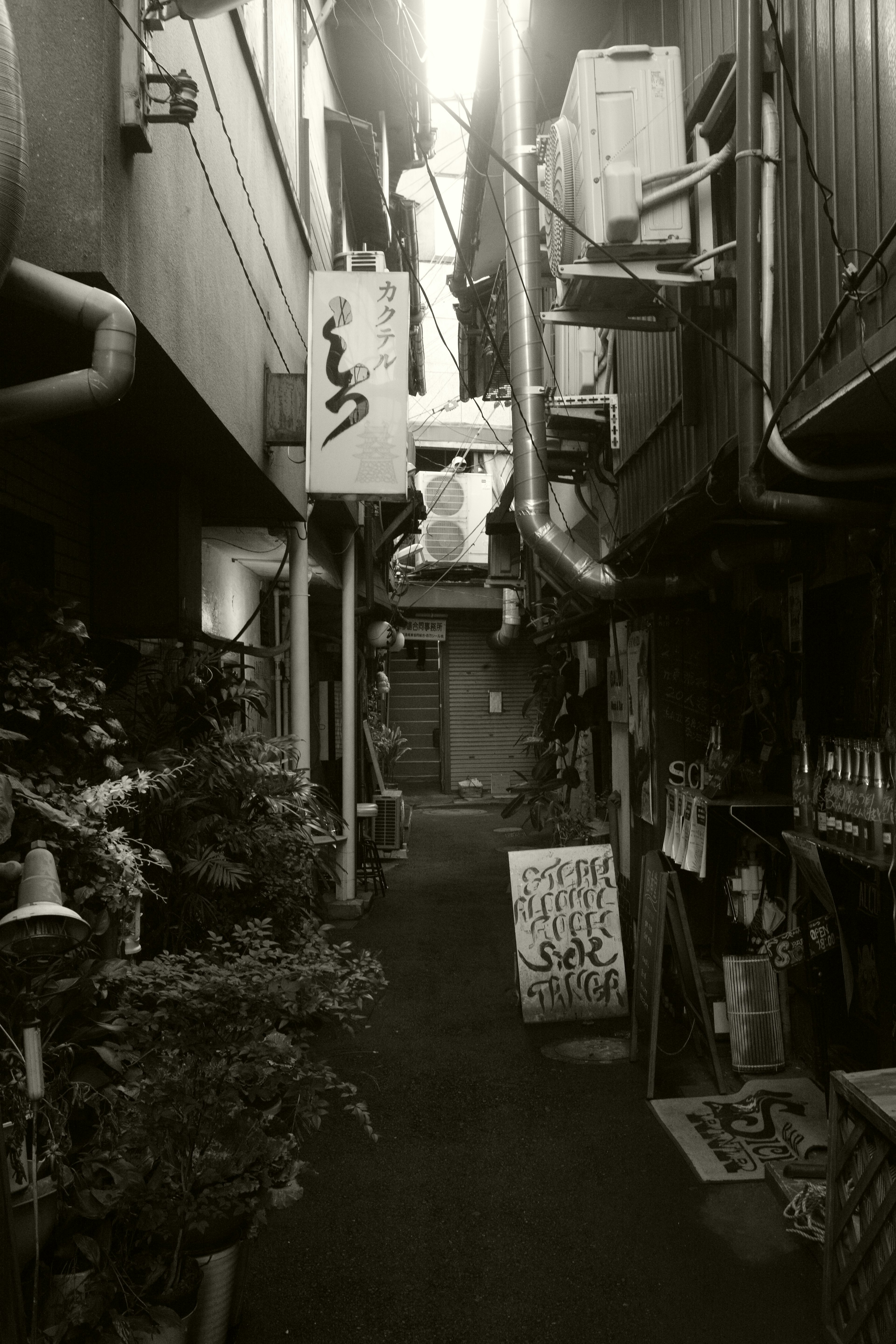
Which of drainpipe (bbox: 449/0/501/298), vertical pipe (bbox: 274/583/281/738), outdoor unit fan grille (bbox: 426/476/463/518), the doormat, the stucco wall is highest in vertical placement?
drainpipe (bbox: 449/0/501/298)

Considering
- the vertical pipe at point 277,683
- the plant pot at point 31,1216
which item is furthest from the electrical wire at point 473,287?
the plant pot at point 31,1216

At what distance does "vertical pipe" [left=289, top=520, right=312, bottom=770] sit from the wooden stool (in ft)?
13.0

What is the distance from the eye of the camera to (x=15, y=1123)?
3.22m

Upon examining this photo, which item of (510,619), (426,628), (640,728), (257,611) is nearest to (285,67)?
(257,611)

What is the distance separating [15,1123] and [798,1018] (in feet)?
19.1

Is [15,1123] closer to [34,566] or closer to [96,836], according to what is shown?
[96,836]

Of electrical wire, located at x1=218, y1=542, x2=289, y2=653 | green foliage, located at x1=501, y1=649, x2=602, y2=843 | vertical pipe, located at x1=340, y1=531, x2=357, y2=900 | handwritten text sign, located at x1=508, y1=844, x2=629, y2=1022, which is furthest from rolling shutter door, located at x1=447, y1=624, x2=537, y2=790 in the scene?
handwritten text sign, located at x1=508, y1=844, x2=629, y2=1022

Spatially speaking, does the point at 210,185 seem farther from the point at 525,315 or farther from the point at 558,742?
the point at 558,742

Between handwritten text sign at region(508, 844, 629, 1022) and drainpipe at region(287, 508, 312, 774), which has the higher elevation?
drainpipe at region(287, 508, 312, 774)

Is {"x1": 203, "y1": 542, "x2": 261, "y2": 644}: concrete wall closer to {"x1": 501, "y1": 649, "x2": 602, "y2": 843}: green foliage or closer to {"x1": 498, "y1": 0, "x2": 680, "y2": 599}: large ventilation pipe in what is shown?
{"x1": 498, "y1": 0, "x2": 680, "y2": 599}: large ventilation pipe

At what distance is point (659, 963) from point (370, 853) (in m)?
9.20

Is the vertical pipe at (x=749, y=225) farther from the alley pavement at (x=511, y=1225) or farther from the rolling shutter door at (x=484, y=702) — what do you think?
the rolling shutter door at (x=484, y=702)

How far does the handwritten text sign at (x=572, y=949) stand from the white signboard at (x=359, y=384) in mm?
3713

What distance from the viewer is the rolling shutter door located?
27.3 meters
